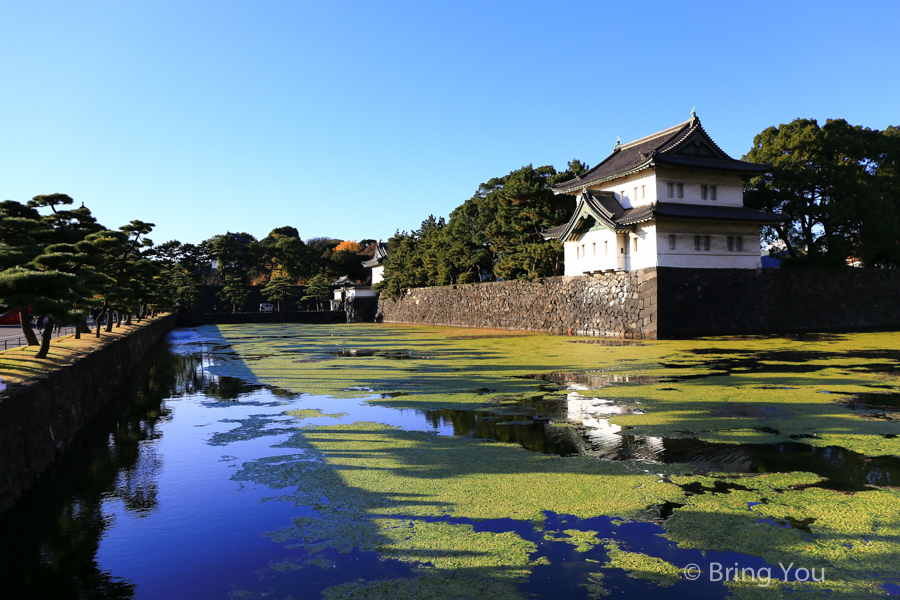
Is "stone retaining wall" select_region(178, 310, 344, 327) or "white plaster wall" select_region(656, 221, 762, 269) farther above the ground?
"white plaster wall" select_region(656, 221, 762, 269)

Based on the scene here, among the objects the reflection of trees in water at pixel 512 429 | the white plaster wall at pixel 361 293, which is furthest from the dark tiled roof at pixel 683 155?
the white plaster wall at pixel 361 293

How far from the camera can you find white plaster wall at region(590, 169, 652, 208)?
23.6 m

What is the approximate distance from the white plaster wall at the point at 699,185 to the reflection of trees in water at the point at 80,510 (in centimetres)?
2065

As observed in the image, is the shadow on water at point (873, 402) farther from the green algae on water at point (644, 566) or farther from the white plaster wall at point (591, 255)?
the white plaster wall at point (591, 255)

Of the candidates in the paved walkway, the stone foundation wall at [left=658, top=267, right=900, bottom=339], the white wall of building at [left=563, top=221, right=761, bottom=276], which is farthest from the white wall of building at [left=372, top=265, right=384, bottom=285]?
the stone foundation wall at [left=658, top=267, right=900, bottom=339]

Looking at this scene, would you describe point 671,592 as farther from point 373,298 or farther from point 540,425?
point 373,298

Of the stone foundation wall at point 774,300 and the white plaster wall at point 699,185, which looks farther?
the white plaster wall at point 699,185

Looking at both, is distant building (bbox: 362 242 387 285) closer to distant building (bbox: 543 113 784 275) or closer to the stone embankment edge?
distant building (bbox: 543 113 784 275)

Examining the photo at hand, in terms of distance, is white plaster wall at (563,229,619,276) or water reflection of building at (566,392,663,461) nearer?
water reflection of building at (566,392,663,461)

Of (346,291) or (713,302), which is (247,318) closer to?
(346,291)

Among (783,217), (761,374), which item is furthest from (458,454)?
(783,217)

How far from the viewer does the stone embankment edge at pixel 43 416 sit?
5180mm

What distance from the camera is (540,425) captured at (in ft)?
24.6

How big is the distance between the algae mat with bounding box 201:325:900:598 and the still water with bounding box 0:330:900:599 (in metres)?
0.12
